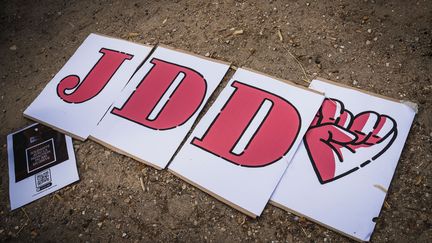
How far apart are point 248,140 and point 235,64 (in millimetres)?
372

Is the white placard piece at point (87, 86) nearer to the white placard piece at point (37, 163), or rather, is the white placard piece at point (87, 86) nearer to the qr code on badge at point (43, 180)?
the white placard piece at point (37, 163)

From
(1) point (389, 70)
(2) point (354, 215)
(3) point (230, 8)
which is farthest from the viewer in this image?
(3) point (230, 8)

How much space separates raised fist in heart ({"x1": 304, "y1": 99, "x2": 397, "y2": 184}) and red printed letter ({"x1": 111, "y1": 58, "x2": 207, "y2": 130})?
1.57 ft

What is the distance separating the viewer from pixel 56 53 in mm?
1656

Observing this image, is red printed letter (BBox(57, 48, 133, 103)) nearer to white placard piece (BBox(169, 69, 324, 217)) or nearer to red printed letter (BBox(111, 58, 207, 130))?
red printed letter (BBox(111, 58, 207, 130))

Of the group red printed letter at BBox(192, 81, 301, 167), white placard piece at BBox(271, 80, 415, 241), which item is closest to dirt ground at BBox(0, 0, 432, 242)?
white placard piece at BBox(271, 80, 415, 241)

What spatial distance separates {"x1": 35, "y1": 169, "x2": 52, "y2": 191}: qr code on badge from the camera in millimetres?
1231

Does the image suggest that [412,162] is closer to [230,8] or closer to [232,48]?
[232,48]

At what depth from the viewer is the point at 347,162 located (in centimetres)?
106

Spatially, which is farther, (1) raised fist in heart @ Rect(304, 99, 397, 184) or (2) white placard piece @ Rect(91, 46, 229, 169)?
(2) white placard piece @ Rect(91, 46, 229, 169)

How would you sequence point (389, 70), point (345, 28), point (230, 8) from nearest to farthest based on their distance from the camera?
point (389, 70), point (345, 28), point (230, 8)

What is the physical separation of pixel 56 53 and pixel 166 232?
116cm

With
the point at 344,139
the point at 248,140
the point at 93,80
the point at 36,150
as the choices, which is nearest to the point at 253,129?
the point at 248,140

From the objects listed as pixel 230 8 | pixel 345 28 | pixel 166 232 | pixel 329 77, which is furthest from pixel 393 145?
pixel 230 8
